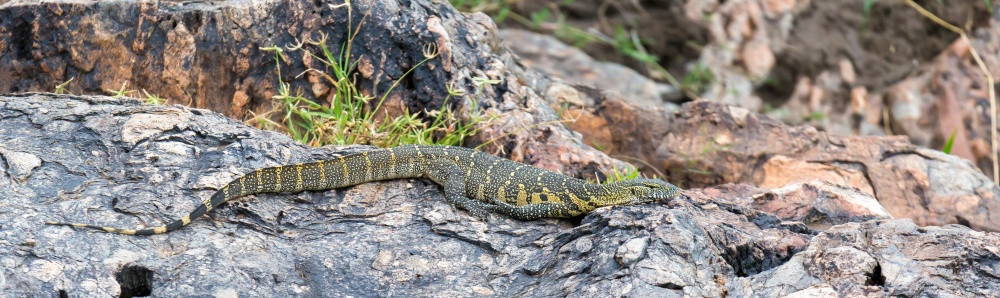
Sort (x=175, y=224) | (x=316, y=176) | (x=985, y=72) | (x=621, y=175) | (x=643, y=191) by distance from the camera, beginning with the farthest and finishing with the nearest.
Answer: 1. (x=985, y=72)
2. (x=621, y=175)
3. (x=643, y=191)
4. (x=316, y=176)
5. (x=175, y=224)

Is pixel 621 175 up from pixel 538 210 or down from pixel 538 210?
down

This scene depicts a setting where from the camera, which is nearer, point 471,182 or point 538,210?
point 538,210

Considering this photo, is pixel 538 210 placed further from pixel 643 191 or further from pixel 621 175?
pixel 621 175

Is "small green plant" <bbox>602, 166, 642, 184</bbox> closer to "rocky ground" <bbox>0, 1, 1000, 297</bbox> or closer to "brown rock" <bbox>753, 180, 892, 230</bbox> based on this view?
"rocky ground" <bbox>0, 1, 1000, 297</bbox>

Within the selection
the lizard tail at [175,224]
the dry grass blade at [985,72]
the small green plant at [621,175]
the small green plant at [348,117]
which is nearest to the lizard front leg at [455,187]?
the small green plant at [348,117]

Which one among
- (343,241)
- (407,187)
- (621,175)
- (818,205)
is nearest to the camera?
(343,241)

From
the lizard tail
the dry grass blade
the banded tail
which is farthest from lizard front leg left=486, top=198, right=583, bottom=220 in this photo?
the dry grass blade

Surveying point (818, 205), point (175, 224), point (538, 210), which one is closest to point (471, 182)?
point (538, 210)

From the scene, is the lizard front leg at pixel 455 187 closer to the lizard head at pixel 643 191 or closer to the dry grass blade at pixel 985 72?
the lizard head at pixel 643 191
